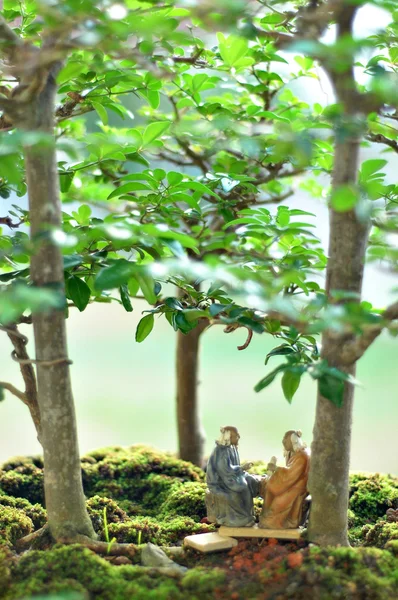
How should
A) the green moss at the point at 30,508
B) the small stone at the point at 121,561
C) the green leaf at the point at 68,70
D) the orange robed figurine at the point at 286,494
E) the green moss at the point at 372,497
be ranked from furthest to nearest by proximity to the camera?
the green moss at the point at 372,497, the green moss at the point at 30,508, the orange robed figurine at the point at 286,494, the small stone at the point at 121,561, the green leaf at the point at 68,70

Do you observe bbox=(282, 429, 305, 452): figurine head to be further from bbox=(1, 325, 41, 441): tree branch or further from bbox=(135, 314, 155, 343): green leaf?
bbox=(1, 325, 41, 441): tree branch

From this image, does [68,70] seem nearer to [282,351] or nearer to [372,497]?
[282,351]

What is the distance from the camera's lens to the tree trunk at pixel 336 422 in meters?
1.83

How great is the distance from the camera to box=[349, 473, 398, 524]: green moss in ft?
7.85

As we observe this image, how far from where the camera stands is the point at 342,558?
1.73 m

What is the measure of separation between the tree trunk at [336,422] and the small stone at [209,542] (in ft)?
0.72

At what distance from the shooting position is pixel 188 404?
2.94 meters

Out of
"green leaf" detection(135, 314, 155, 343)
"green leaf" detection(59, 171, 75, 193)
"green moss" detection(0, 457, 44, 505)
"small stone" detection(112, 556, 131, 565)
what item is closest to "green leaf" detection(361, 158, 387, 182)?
"green leaf" detection(135, 314, 155, 343)

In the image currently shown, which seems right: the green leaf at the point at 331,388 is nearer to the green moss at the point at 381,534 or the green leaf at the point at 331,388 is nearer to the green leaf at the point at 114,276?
the green leaf at the point at 114,276

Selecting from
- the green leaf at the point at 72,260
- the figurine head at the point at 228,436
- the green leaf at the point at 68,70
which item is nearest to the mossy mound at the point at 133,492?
the figurine head at the point at 228,436

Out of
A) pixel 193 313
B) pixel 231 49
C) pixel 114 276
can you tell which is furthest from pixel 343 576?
pixel 231 49

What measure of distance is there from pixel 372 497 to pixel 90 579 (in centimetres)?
110

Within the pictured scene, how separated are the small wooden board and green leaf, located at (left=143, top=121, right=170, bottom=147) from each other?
108 cm

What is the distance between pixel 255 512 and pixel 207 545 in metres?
0.33
